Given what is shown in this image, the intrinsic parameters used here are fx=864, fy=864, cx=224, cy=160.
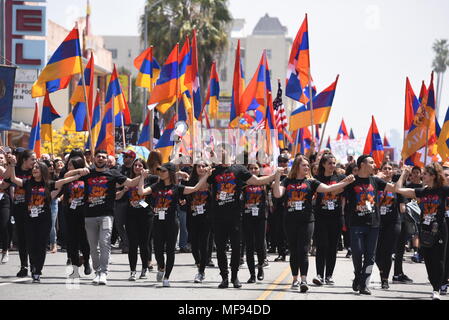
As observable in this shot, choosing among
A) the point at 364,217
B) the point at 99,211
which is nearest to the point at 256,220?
the point at 364,217

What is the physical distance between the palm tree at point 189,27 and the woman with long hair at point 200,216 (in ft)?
102

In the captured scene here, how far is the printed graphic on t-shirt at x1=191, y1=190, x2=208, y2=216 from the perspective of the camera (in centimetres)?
1359

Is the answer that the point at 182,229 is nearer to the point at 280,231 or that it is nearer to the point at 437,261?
the point at 280,231

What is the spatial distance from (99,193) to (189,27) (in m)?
32.5

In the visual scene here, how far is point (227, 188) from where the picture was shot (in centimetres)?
1248

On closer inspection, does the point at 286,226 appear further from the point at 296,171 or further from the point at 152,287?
the point at 152,287

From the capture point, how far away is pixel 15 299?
10531 millimetres

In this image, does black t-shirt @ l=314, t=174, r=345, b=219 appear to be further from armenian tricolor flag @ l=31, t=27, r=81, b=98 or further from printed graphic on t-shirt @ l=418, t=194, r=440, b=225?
armenian tricolor flag @ l=31, t=27, r=81, b=98

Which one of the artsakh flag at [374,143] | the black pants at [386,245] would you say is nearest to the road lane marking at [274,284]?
the black pants at [386,245]

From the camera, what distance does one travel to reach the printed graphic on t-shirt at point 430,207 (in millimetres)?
11602

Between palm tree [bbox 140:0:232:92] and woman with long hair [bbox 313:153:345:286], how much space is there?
31.5 meters

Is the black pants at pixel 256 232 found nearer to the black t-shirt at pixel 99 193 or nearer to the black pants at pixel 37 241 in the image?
the black t-shirt at pixel 99 193
